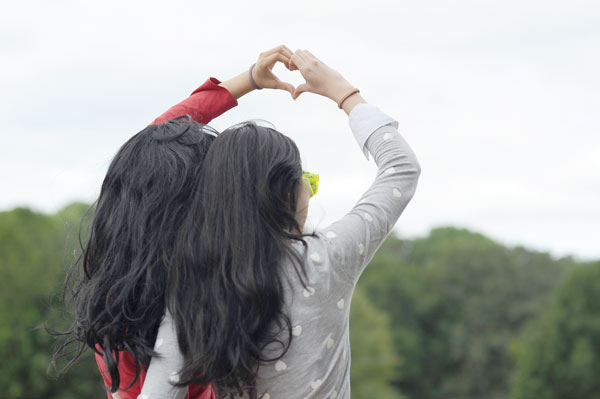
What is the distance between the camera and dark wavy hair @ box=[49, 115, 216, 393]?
2004 millimetres

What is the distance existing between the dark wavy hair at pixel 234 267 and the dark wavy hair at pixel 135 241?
0.18 feet

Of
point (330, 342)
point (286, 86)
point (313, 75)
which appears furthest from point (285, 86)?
point (330, 342)

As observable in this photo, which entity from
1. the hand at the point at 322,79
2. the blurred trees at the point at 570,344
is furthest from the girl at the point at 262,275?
the blurred trees at the point at 570,344

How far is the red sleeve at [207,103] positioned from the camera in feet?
8.71

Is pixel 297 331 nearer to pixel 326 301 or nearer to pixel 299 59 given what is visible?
pixel 326 301

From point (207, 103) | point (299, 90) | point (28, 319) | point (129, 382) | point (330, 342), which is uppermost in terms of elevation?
point (299, 90)

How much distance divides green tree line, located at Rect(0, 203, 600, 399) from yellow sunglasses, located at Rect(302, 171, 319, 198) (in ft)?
82.1

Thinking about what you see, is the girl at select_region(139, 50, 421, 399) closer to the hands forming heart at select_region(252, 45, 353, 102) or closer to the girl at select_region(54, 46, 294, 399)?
the girl at select_region(54, 46, 294, 399)

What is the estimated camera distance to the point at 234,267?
1.94 meters

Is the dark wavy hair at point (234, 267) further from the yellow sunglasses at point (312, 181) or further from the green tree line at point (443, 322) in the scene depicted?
the green tree line at point (443, 322)

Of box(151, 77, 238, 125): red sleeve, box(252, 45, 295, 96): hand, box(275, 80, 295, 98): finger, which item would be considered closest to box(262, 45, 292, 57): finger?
box(252, 45, 295, 96): hand

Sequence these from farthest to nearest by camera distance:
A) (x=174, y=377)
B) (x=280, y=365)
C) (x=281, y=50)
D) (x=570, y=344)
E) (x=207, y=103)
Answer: (x=570, y=344), (x=207, y=103), (x=281, y=50), (x=280, y=365), (x=174, y=377)

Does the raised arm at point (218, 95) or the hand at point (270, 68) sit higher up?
the hand at point (270, 68)

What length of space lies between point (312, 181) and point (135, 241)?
0.53 metres
